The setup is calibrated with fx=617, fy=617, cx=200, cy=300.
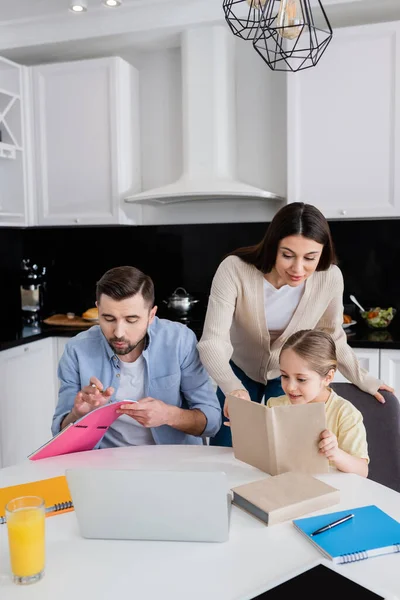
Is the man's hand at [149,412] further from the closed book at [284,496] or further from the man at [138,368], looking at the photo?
the closed book at [284,496]

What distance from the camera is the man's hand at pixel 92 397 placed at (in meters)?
1.60

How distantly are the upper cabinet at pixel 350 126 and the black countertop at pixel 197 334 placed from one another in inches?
23.4

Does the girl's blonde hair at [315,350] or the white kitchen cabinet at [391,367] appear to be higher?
the girl's blonde hair at [315,350]

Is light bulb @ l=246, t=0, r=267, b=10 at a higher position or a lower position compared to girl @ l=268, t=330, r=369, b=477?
higher

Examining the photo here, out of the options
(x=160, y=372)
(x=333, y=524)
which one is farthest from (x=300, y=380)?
(x=333, y=524)

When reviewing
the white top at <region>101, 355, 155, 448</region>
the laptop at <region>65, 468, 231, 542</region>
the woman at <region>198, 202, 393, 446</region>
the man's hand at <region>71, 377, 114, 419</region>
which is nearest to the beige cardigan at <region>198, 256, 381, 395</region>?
Result: the woman at <region>198, 202, 393, 446</region>

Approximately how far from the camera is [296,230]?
1.96m

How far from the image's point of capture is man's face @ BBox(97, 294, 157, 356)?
5.82ft

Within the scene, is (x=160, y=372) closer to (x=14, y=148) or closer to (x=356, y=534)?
(x=356, y=534)

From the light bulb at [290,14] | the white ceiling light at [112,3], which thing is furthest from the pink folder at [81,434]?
the white ceiling light at [112,3]

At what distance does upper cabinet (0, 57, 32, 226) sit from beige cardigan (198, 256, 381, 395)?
185 cm

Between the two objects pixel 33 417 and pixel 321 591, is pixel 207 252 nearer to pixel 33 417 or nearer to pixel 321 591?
pixel 33 417

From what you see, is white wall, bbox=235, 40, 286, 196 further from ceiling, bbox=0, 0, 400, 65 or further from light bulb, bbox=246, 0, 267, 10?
light bulb, bbox=246, 0, 267, 10

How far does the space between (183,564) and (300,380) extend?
728mm
